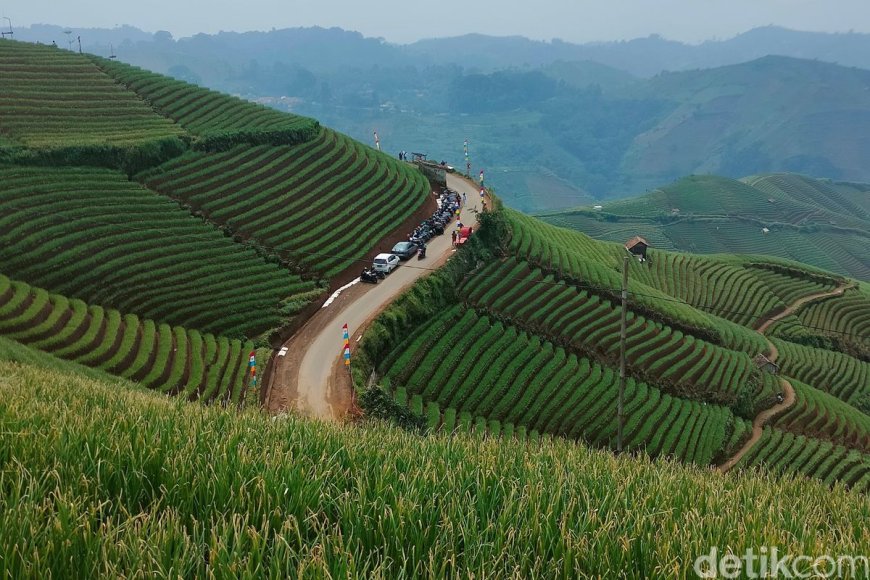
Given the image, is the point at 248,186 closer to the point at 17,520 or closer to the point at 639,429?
the point at 639,429

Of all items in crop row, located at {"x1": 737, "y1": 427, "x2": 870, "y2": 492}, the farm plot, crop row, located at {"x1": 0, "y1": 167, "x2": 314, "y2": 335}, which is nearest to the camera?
crop row, located at {"x1": 0, "y1": 167, "x2": 314, "y2": 335}

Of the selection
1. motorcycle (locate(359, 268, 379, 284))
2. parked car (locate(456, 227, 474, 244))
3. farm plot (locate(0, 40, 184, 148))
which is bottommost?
motorcycle (locate(359, 268, 379, 284))

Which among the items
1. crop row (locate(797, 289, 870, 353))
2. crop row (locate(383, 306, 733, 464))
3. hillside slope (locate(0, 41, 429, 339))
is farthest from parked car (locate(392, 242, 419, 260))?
crop row (locate(797, 289, 870, 353))

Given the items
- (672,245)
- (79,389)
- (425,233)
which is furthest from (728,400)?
(672,245)

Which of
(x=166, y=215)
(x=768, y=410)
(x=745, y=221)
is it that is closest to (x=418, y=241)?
(x=166, y=215)

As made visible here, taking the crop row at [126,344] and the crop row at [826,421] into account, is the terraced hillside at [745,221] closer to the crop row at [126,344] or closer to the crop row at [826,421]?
the crop row at [826,421]

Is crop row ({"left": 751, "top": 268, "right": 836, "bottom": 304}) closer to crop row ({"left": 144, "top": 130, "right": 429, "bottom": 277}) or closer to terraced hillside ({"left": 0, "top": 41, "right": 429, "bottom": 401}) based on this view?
terraced hillside ({"left": 0, "top": 41, "right": 429, "bottom": 401})
